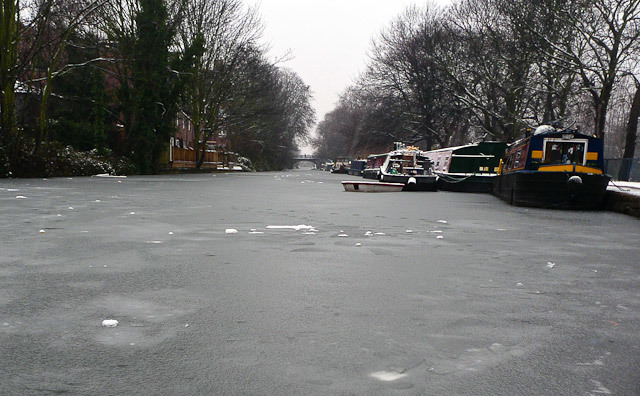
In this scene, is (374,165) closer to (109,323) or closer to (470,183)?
(470,183)

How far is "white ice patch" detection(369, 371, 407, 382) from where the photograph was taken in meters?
3.05

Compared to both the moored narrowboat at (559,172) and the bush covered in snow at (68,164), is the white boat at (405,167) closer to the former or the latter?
the moored narrowboat at (559,172)

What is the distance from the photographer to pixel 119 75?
3344cm

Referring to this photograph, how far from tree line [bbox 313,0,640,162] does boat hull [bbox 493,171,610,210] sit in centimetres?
476

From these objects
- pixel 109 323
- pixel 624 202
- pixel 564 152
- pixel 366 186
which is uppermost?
pixel 564 152

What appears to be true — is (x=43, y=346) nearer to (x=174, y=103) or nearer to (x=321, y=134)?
(x=174, y=103)

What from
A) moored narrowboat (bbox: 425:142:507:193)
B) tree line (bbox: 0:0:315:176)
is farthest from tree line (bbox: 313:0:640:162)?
tree line (bbox: 0:0:315:176)

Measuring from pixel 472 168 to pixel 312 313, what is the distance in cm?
2549

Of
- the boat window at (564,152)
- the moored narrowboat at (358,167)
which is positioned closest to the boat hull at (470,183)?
the boat window at (564,152)

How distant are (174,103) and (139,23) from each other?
5418mm

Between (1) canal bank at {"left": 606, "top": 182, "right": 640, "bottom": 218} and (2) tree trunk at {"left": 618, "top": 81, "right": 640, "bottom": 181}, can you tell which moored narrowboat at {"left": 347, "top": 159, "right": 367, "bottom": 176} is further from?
(1) canal bank at {"left": 606, "top": 182, "right": 640, "bottom": 218}

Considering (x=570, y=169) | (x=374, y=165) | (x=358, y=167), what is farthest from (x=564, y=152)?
(x=358, y=167)

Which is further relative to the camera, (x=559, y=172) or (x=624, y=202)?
(x=559, y=172)

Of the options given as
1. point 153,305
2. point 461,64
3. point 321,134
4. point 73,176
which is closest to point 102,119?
point 73,176
